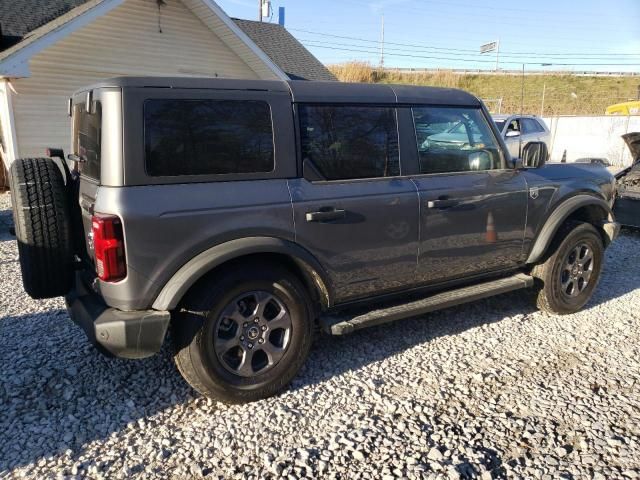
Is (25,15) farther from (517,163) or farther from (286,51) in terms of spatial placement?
(517,163)

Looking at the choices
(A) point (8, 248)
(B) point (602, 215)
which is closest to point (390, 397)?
(B) point (602, 215)

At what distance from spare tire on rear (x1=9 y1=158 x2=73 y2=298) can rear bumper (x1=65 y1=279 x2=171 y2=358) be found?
0.53 m

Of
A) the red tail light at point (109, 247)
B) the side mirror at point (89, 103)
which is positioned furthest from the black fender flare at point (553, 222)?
the side mirror at point (89, 103)

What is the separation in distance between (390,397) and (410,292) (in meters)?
0.89

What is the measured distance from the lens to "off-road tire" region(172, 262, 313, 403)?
2961 millimetres

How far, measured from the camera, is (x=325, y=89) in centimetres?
343

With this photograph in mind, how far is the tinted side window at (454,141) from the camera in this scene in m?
3.79

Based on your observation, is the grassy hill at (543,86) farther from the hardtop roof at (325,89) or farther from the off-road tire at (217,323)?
the off-road tire at (217,323)

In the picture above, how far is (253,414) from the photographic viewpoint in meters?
3.08

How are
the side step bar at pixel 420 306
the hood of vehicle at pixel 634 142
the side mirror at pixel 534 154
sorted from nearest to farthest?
the side step bar at pixel 420 306 < the side mirror at pixel 534 154 < the hood of vehicle at pixel 634 142

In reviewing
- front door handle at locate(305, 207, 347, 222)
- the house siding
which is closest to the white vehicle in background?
the house siding

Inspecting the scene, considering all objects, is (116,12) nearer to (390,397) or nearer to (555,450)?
(390,397)

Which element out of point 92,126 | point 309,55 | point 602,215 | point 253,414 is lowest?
point 253,414

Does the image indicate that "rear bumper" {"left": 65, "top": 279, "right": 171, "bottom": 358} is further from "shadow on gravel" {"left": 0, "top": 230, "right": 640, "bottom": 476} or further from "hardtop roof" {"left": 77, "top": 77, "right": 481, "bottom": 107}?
"hardtop roof" {"left": 77, "top": 77, "right": 481, "bottom": 107}
